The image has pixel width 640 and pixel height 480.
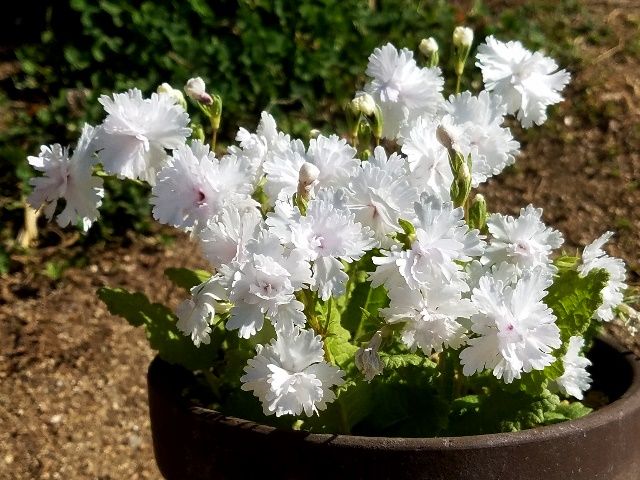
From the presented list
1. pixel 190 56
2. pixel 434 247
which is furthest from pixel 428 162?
pixel 190 56

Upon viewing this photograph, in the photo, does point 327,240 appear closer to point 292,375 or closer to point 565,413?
point 292,375

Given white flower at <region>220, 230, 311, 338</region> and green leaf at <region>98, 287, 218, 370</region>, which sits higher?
white flower at <region>220, 230, 311, 338</region>

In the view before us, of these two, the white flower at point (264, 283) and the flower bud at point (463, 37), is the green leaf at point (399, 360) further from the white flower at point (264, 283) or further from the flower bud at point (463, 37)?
the flower bud at point (463, 37)

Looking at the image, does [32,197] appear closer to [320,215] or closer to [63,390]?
[320,215]

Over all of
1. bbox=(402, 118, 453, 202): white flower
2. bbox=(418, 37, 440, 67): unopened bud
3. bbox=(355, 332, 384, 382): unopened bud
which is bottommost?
bbox=(355, 332, 384, 382): unopened bud

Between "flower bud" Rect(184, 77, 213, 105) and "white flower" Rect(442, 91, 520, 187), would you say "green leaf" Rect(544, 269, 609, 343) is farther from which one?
"flower bud" Rect(184, 77, 213, 105)

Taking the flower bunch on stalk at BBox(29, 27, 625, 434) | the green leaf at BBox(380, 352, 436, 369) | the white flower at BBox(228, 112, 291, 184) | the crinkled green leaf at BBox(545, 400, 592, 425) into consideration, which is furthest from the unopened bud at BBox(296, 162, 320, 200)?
the crinkled green leaf at BBox(545, 400, 592, 425)

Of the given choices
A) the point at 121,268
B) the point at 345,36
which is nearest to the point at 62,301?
the point at 121,268
